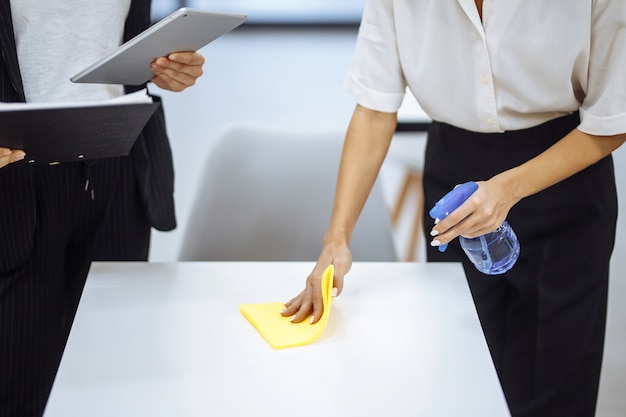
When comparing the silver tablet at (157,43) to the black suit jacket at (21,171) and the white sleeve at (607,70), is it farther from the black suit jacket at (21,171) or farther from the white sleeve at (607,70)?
the white sleeve at (607,70)

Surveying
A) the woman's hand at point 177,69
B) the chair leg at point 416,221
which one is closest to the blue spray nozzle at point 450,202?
the woman's hand at point 177,69

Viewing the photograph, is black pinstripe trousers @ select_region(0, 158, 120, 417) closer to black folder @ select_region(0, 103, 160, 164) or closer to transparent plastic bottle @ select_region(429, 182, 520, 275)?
black folder @ select_region(0, 103, 160, 164)

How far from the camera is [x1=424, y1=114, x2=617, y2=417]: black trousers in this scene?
1.65 metres

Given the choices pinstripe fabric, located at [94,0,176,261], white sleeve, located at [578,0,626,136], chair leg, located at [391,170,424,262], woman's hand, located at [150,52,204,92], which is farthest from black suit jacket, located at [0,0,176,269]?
chair leg, located at [391,170,424,262]

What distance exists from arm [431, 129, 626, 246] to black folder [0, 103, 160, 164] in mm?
560

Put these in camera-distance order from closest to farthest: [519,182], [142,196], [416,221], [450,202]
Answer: [450,202]
[519,182]
[142,196]
[416,221]

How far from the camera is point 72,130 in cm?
140

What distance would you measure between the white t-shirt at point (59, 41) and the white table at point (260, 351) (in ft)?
1.24

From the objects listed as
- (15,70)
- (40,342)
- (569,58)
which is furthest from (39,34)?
(569,58)

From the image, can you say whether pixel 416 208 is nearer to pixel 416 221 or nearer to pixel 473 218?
pixel 416 221

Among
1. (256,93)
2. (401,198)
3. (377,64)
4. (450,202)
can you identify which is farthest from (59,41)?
(256,93)

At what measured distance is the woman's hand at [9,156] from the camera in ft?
4.39

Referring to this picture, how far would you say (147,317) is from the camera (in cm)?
150

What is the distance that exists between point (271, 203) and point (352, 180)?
693mm
